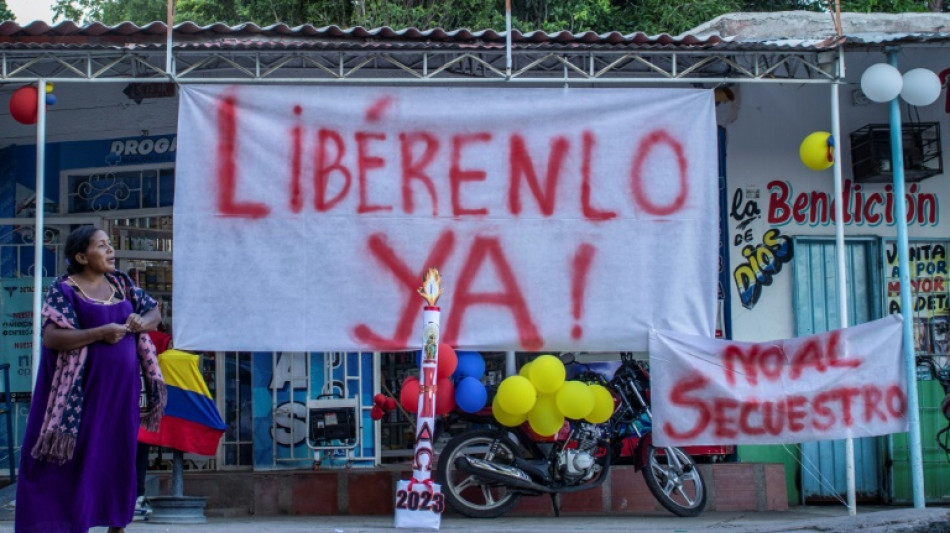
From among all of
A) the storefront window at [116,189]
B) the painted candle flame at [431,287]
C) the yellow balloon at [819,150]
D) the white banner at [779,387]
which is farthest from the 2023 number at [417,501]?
the storefront window at [116,189]

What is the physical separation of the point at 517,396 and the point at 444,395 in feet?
1.65

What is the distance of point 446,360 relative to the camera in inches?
297

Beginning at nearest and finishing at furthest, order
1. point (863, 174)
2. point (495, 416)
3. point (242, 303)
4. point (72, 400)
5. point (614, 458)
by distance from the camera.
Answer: point (72, 400), point (242, 303), point (495, 416), point (614, 458), point (863, 174)

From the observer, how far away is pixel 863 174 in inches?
386

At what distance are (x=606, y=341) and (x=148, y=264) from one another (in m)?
4.70

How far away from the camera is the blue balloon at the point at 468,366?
7.92m

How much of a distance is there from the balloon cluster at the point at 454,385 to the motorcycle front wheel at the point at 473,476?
0.31m

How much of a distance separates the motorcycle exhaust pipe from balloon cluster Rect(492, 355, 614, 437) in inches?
13.1

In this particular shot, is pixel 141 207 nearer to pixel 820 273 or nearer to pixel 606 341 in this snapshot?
pixel 606 341

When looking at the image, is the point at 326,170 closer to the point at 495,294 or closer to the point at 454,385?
the point at 495,294

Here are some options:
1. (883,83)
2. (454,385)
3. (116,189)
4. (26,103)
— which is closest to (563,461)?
(454,385)

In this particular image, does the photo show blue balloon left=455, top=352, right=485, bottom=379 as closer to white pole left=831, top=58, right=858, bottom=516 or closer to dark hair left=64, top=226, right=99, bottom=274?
white pole left=831, top=58, right=858, bottom=516

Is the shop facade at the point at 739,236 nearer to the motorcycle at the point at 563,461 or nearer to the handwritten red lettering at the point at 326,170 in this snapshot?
A: the motorcycle at the point at 563,461

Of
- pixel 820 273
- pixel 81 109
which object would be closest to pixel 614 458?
pixel 820 273
